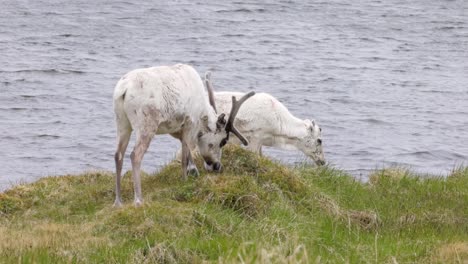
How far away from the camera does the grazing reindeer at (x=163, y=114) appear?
13.2 metres

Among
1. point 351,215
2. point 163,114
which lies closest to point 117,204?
point 163,114

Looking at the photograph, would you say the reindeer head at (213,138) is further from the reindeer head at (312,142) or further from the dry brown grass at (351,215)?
the reindeer head at (312,142)

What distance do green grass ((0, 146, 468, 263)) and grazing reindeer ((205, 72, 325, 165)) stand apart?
2.52 metres

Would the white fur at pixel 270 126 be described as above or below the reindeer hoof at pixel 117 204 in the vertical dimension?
below

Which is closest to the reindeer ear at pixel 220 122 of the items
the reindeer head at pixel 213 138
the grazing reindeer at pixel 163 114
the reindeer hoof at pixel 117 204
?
the reindeer head at pixel 213 138

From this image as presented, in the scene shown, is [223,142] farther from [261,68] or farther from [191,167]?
[261,68]

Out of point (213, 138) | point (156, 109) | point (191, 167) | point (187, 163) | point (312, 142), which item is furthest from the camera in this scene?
point (312, 142)

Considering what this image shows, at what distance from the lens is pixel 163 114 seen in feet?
44.0

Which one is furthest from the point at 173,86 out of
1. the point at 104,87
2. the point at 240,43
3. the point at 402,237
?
the point at 240,43

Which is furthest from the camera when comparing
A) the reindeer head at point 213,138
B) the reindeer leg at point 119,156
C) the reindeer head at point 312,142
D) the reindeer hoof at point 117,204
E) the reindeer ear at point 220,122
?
the reindeer head at point 312,142

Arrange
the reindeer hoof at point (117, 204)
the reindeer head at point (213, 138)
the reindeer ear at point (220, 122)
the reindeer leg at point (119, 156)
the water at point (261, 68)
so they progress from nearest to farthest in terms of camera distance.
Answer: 1. the reindeer hoof at point (117, 204)
2. the reindeer leg at point (119, 156)
3. the reindeer head at point (213, 138)
4. the reindeer ear at point (220, 122)
5. the water at point (261, 68)

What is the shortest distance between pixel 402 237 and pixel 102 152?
1176cm

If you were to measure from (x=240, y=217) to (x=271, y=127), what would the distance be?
222 inches

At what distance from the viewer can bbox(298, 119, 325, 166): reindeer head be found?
1902 cm
